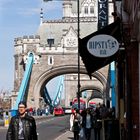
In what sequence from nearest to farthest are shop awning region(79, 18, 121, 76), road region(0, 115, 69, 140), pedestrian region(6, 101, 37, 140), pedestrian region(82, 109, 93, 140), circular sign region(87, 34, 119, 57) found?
pedestrian region(6, 101, 37, 140)
circular sign region(87, 34, 119, 57)
shop awning region(79, 18, 121, 76)
pedestrian region(82, 109, 93, 140)
road region(0, 115, 69, 140)

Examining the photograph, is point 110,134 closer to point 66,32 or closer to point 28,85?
point 28,85

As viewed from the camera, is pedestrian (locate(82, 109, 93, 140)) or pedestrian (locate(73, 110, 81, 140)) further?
pedestrian (locate(82, 109, 93, 140))

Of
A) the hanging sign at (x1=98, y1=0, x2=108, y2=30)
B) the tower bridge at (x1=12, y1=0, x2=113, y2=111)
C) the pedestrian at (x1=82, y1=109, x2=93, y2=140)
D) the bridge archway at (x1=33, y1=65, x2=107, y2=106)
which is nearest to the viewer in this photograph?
the pedestrian at (x1=82, y1=109, x2=93, y2=140)

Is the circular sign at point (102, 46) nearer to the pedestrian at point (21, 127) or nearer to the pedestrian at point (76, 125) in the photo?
the pedestrian at point (21, 127)

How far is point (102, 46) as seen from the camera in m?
11.9

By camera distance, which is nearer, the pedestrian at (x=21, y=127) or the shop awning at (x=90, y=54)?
the pedestrian at (x=21, y=127)

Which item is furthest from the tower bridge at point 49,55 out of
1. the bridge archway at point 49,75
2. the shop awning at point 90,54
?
the shop awning at point 90,54

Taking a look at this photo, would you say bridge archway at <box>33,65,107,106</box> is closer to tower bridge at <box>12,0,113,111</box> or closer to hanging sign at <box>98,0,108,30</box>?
tower bridge at <box>12,0,113,111</box>

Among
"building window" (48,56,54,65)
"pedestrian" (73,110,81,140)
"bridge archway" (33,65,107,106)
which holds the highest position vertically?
"building window" (48,56,54,65)

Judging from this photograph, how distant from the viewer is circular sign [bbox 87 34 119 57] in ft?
38.9

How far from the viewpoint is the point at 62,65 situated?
94.9 metres

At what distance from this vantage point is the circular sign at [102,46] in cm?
1186

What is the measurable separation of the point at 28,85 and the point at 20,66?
6.62 meters

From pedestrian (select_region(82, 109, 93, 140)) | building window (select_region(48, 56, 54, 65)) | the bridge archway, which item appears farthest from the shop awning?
building window (select_region(48, 56, 54, 65))
